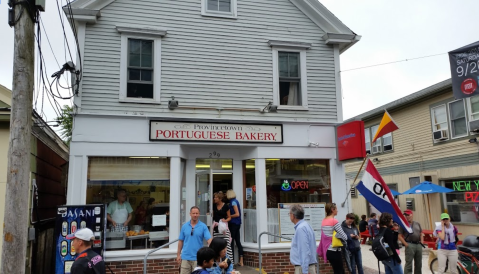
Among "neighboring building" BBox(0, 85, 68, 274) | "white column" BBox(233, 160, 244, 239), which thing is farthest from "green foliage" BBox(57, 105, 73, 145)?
"white column" BBox(233, 160, 244, 239)

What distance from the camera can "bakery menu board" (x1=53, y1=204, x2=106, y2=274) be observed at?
8.23m

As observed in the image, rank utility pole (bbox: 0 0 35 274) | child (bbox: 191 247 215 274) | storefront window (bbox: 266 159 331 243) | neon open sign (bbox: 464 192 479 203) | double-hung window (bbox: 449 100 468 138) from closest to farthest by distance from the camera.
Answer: child (bbox: 191 247 215 274) < utility pole (bbox: 0 0 35 274) < storefront window (bbox: 266 159 331 243) < neon open sign (bbox: 464 192 479 203) < double-hung window (bbox: 449 100 468 138)

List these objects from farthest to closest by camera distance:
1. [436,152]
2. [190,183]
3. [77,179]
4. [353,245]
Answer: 1. [436,152]
2. [190,183]
3. [77,179]
4. [353,245]

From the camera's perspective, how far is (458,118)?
1705cm

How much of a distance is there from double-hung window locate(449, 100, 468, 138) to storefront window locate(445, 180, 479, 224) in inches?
83.1

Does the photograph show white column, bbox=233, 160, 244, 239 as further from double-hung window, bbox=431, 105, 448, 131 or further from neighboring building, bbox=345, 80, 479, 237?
double-hung window, bbox=431, 105, 448, 131

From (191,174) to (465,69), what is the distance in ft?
22.5

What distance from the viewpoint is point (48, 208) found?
37.5 feet

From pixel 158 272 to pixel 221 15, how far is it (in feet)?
22.4

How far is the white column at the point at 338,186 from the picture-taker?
10797 mm

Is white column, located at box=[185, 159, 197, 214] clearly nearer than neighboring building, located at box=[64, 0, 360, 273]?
No

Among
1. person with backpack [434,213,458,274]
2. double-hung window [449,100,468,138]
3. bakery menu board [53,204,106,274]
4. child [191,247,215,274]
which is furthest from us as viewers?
double-hung window [449,100,468,138]

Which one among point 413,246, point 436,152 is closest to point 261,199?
point 413,246

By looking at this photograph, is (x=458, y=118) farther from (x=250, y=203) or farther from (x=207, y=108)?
(x=207, y=108)
